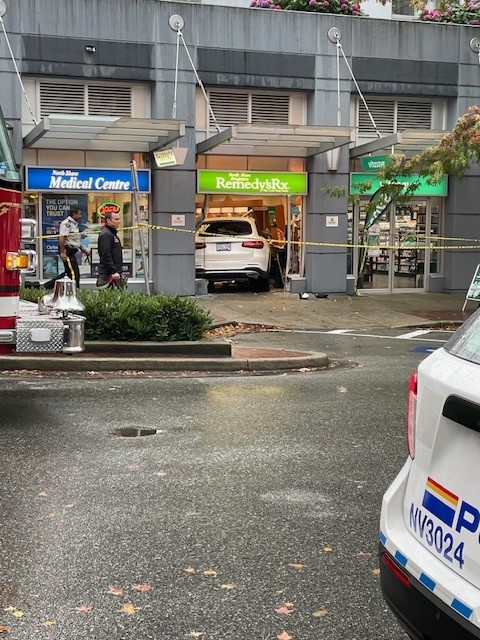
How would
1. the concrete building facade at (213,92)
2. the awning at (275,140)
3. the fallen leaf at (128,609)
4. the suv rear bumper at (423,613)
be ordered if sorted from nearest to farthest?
the suv rear bumper at (423,613) < the fallen leaf at (128,609) < the awning at (275,140) < the concrete building facade at (213,92)

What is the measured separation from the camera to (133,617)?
4.23 meters

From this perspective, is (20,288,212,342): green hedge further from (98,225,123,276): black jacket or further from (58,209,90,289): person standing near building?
(58,209,90,289): person standing near building

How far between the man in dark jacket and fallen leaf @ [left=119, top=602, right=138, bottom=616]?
10.7 meters

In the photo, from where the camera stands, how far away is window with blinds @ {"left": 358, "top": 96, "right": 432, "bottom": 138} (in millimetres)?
22125

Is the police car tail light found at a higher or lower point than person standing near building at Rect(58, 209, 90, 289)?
lower

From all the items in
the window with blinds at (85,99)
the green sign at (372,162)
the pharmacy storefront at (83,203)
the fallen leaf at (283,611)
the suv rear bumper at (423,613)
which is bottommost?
the fallen leaf at (283,611)

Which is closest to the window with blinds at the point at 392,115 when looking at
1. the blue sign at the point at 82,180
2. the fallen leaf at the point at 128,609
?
the blue sign at the point at 82,180

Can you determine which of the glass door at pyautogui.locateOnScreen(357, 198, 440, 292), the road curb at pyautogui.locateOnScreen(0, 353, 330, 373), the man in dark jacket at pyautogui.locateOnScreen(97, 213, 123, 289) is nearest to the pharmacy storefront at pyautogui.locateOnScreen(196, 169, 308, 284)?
the glass door at pyautogui.locateOnScreen(357, 198, 440, 292)

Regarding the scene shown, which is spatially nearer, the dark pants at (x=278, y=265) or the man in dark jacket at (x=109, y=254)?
the man in dark jacket at (x=109, y=254)

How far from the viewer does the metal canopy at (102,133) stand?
1753 cm

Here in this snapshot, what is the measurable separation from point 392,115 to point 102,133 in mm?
7318

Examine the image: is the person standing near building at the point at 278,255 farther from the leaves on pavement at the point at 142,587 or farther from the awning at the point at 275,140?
the leaves on pavement at the point at 142,587

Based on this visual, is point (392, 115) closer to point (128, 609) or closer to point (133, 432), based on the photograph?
point (133, 432)

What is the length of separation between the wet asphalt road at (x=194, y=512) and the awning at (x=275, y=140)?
992cm
